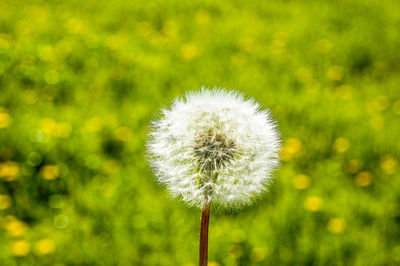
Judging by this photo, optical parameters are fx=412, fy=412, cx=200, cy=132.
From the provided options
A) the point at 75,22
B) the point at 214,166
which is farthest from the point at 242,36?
the point at 214,166

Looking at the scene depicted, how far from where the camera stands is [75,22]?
4.30 meters

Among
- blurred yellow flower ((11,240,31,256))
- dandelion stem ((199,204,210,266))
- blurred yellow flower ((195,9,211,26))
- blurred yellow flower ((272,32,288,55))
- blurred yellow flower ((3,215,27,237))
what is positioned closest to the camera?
dandelion stem ((199,204,210,266))

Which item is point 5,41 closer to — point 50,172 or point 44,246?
point 50,172

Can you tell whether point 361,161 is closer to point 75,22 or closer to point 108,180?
point 108,180

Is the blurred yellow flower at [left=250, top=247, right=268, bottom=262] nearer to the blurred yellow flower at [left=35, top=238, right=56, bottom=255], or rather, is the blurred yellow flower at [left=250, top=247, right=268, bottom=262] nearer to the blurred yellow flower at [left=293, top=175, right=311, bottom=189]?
the blurred yellow flower at [left=293, top=175, right=311, bottom=189]

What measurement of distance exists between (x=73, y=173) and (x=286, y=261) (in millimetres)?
1317

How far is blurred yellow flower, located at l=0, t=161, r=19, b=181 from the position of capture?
2339 millimetres

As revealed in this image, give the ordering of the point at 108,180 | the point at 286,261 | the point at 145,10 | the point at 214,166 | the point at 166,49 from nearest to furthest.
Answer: the point at 214,166
the point at 286,261
the point at 108,180
the point at 166,49
the point at 145,10

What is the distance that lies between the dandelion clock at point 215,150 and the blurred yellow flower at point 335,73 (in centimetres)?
290

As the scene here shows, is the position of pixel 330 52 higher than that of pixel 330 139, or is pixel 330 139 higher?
pixel 330 52

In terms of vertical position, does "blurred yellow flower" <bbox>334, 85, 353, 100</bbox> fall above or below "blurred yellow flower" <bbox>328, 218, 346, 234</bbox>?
above

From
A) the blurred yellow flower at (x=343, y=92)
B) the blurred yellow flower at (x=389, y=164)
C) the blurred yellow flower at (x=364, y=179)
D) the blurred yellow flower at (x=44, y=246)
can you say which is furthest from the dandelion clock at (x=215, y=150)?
the blurred yellow flower at (x=343, y=92)

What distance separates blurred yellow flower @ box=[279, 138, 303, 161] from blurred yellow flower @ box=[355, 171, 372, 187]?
40 cm

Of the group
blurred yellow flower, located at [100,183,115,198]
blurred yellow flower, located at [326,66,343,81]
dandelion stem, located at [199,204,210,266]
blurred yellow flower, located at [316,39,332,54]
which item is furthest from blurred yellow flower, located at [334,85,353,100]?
dandelion stem, located at [199,204,210,266]
